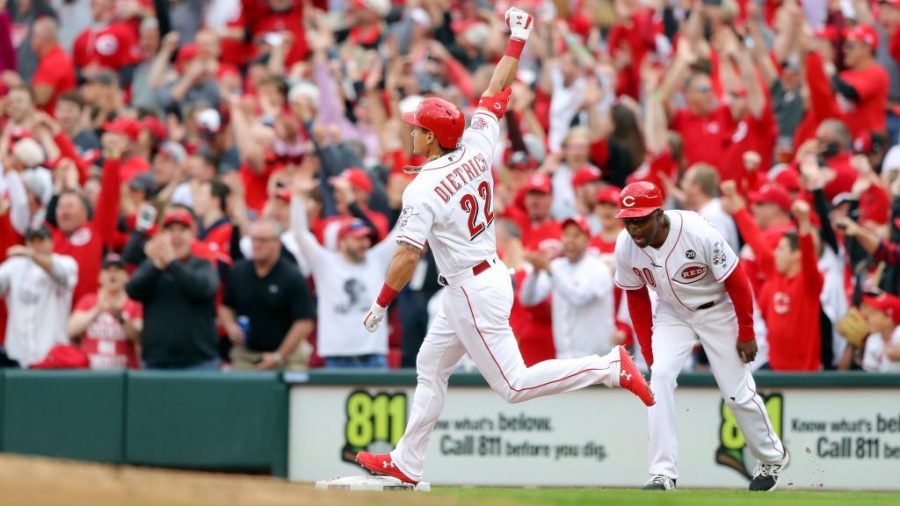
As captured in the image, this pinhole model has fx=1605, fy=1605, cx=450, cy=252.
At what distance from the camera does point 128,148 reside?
15.8 metres

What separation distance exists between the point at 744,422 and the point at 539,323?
3.05 metres

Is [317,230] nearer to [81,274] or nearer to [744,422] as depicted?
[81,274]

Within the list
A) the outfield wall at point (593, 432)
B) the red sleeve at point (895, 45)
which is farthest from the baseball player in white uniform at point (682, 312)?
the red sleeve at point (895, 45)

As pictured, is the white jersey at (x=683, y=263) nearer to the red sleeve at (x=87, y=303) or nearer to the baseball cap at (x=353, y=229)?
the baseball cap at (x=353, y=229)

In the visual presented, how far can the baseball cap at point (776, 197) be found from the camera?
40.5 ft

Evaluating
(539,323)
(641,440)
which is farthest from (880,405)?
(539,323)

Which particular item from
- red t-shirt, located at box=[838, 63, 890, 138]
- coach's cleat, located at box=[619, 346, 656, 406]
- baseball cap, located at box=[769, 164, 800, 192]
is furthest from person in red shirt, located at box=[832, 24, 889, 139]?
coach's cleat, located at box=[619, 346, 656, 406]

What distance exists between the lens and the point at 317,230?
1377 cm

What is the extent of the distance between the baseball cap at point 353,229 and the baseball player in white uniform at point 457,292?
151 inches

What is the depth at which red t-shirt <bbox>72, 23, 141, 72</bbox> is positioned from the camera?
19.1 m

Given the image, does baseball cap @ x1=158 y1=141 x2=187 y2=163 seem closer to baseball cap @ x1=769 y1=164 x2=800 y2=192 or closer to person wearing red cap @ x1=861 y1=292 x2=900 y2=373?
baseball cap @ x1=769 y1=164 x2=800 y2=192

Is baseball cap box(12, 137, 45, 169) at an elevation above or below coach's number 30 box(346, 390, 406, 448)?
above

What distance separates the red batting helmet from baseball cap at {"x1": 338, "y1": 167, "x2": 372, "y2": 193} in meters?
4.73

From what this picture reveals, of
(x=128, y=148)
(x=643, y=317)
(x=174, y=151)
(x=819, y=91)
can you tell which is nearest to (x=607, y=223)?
(x=819, y=91)
